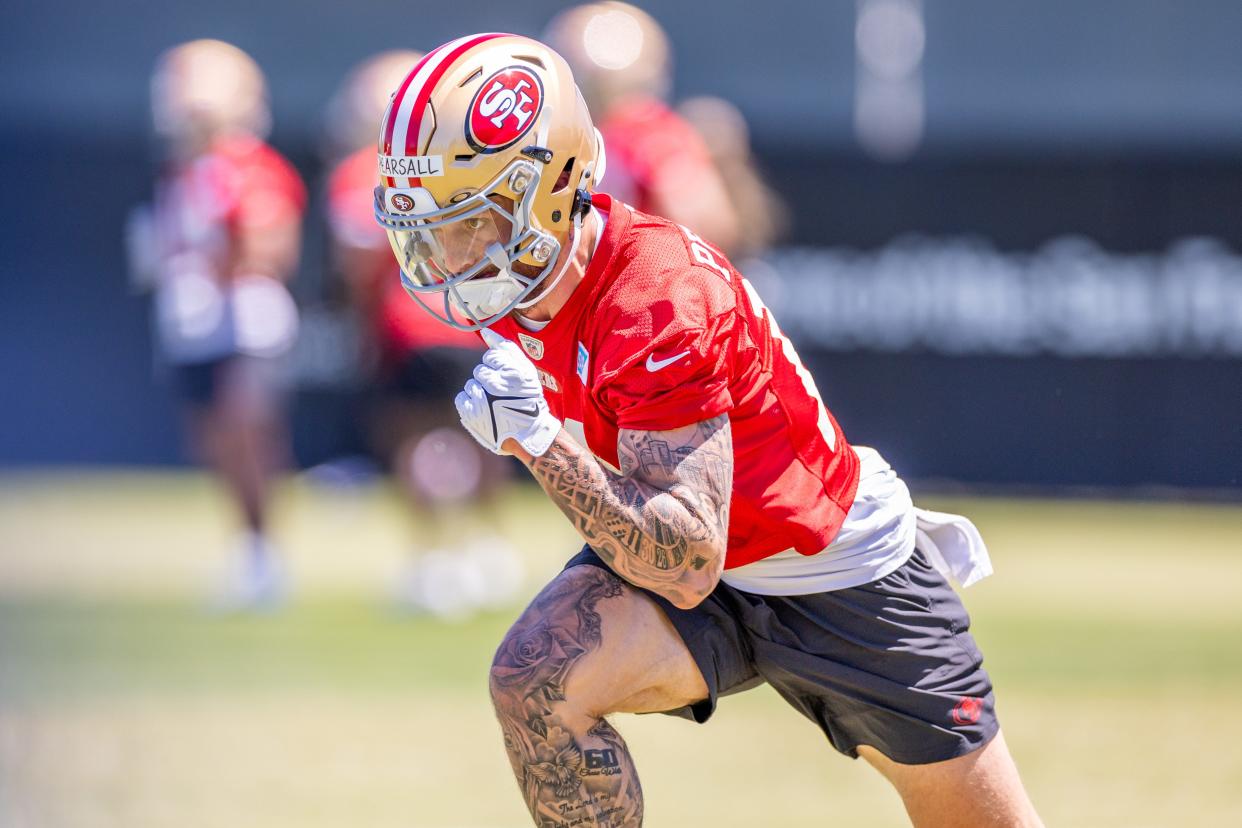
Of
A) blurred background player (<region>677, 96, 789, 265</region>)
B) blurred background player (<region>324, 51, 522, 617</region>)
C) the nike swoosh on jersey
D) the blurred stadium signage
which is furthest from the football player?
the blurred stadium signage

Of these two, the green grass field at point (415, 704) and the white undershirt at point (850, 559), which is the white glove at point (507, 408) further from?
the green grass field at point (415, 704)

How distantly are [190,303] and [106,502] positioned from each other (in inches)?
155

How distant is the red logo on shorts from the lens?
369 cm

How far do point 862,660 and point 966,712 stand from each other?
0.25m

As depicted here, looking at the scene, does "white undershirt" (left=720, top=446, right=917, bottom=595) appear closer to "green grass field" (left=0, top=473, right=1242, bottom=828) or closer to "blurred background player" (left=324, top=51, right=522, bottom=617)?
"green grass field" (left=0, top=473, right=1242, bottom=828)

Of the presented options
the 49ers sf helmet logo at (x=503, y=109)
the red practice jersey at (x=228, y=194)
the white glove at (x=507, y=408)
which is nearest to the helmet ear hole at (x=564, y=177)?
the 49ers sf helmet logo at (x=503, y=109)

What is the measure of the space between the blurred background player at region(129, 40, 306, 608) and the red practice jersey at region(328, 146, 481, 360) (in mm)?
454

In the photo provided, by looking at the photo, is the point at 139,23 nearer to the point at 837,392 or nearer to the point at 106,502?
the point at 106,502

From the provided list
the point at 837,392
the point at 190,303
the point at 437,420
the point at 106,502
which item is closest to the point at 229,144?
the point at 190,303

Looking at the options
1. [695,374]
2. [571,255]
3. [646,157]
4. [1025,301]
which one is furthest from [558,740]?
[1025,301]

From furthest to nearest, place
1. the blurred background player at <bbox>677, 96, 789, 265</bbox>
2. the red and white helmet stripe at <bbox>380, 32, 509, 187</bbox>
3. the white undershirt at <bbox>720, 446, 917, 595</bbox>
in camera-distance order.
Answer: the blurred background player at <bbox>677, 96, 789, 265</bbox>, the white undershirt at <bbox>720, 446, 917, 595</bbox>, the red and white helmet stripe at <bbox>380, 32, 509, 187</bbox>

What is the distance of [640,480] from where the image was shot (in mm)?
3361

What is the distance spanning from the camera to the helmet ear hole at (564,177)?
11.9 ft

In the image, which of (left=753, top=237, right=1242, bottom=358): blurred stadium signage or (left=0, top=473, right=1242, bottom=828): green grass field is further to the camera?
(left=753, top=237, right=1242, bottom=358): blurred stadium signage
